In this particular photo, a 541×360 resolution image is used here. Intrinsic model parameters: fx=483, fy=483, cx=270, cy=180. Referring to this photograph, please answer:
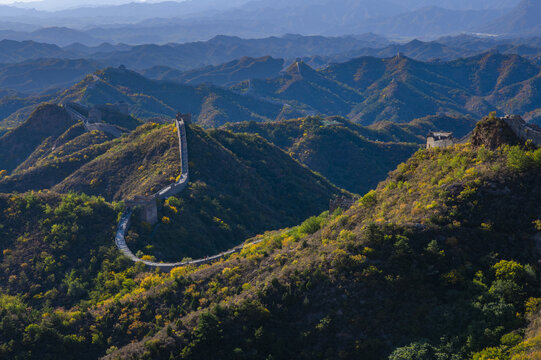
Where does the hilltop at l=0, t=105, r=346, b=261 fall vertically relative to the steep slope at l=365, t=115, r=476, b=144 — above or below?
above

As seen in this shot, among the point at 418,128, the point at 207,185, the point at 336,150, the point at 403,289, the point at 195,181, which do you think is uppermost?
the point at 403,289

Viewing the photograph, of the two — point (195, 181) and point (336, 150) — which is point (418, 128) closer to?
point (336, 150)

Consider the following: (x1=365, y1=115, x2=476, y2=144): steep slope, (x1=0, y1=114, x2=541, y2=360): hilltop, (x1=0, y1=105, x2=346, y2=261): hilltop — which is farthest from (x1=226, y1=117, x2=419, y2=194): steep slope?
(x1=0, y1=114, x2=541, y2=360): hilltop

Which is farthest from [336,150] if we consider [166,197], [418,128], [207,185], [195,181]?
[166,197]

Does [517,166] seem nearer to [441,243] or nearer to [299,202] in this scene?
[441,243]

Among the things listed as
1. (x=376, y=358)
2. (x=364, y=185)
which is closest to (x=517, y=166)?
(x=376, y=358)

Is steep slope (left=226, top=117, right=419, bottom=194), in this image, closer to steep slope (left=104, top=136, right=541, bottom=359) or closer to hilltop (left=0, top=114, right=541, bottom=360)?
hilltop (left=0, top=114, right=541, bottom=360)
